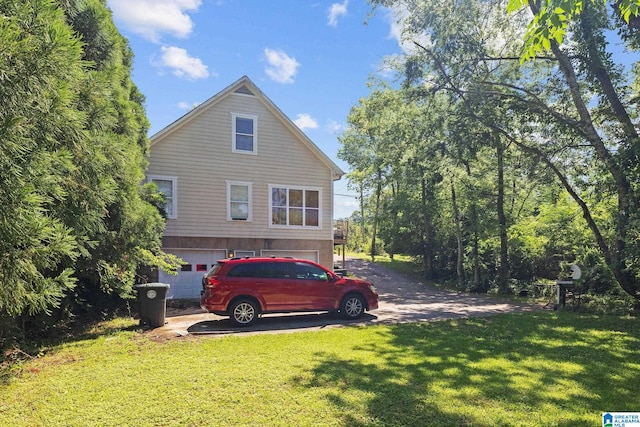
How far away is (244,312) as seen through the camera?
940 centimetres

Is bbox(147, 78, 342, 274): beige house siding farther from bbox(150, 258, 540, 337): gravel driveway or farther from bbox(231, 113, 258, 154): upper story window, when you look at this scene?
bbox(150, 258, 540, 337): gravel driveway

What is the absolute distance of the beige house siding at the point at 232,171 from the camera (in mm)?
14969

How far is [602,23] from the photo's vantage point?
10.5 metres

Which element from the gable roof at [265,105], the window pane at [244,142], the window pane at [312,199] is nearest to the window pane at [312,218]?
the window pane at [312,199]

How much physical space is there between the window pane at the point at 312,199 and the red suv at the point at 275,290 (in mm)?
6620

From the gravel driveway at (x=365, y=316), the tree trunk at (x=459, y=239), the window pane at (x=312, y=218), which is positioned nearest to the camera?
the gravel driveway at (x=365, y=316)

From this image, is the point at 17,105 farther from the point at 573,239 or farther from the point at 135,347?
the point at 573,239

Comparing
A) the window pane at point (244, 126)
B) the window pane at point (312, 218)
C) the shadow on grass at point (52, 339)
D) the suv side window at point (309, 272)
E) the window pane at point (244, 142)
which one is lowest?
the shadow on grass at point (52, 339)

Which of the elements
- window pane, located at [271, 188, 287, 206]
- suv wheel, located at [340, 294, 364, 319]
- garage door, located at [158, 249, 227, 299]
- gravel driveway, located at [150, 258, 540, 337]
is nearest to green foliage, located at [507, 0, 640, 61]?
gravel driveway, located at [150, 258, 540, 337]

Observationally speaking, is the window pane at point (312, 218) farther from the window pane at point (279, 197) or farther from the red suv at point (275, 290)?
the red suv at point (275, 290)

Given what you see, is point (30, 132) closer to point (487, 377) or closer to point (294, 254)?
point (487, 377)

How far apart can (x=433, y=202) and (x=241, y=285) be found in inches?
660

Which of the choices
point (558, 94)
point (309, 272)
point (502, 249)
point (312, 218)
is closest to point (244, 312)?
point (309, 272)

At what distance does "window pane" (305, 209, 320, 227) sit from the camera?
16.6m
